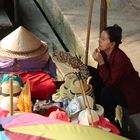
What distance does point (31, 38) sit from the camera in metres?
3.86

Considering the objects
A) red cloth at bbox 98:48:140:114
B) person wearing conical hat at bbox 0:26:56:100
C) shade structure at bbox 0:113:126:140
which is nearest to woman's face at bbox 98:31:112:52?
red cloth at bbox 98:48:140:114

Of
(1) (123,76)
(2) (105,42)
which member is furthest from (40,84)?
(1) (123,76)

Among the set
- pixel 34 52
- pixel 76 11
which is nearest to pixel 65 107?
pixel 34 52

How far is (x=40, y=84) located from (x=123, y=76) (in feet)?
2.70

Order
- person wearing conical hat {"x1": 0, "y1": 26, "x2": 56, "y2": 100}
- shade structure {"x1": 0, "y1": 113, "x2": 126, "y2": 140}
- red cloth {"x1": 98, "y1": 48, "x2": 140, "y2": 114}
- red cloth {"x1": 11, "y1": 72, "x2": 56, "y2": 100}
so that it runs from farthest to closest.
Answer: red cloth {"x1": 98, "y1": 48, "x2": 140, "y2": 114}, person wearing conical hat {"x1": 0, "y1": 26, "x2": 56, "y2": 100}, red cloth {"x1": 11, "y1": 72, "x2": 56, "y2": 100}, shade structure {"x1": 0, "y1": 113, "x2": 126, "y2": 140}

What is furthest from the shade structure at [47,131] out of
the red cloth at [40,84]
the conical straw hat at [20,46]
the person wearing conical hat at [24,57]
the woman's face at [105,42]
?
the woman's face at [105,42]

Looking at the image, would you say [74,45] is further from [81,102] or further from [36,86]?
[81,102]

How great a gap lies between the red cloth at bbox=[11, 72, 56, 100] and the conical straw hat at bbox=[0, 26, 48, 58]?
0.17 meters

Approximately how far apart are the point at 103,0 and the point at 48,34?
2.65 m

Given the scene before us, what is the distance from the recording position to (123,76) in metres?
4.01

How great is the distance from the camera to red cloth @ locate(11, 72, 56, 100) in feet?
11.7

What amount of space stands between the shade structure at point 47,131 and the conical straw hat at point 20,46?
1234mm

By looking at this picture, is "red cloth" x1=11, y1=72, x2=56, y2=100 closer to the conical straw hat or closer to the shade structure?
the conical straw hat

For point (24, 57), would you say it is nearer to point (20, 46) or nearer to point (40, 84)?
point (20, 46)
